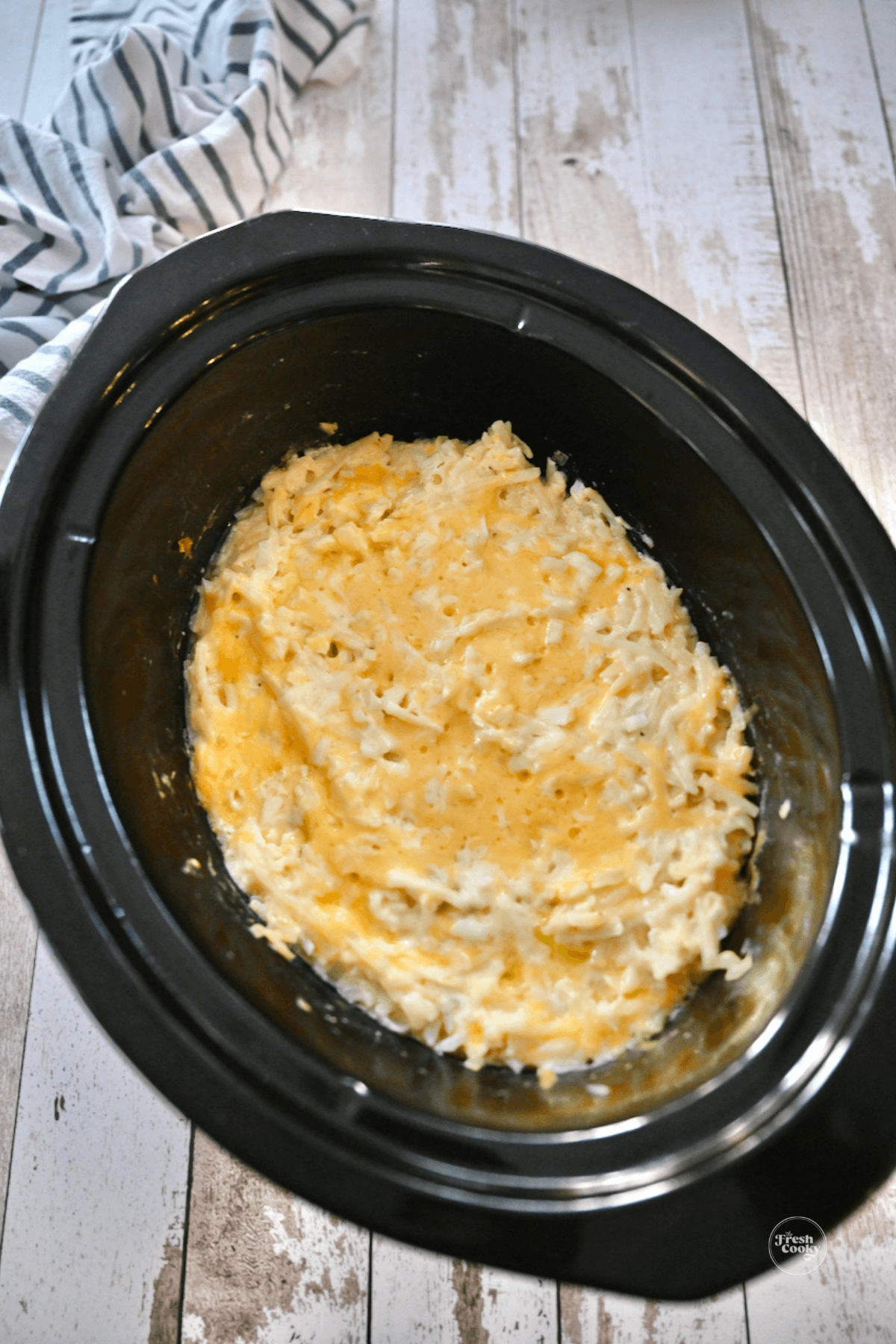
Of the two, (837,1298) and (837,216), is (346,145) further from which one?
(837,1298)

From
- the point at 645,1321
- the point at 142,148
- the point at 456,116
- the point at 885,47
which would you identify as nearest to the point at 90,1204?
the point at 645,1321

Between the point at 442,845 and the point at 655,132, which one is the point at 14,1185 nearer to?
the point at 442,845

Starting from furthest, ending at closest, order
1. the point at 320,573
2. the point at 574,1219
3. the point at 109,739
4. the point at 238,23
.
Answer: the point at 238,23
the point at 320,573
the point at 109,739
the point at 574,1219

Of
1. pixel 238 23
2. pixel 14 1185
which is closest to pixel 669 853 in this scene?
pixel 14 1185

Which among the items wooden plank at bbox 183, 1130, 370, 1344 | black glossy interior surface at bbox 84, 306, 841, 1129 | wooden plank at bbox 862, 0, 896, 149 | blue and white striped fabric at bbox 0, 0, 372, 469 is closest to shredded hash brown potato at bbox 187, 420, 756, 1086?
black glossy interior surface at bbox 84, 306, 841, 1129

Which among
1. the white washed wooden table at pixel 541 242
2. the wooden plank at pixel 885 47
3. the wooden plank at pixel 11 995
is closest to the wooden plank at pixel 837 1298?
the white washed wooden table at pixel 541 242

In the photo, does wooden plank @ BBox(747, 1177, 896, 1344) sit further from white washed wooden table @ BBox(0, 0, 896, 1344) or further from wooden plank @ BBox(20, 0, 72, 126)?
wooden plank @ BBox(20, 0, 72, 126)

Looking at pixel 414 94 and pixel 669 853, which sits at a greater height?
pixel 414 94
